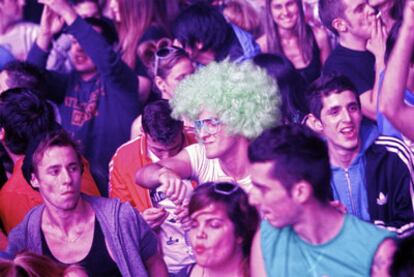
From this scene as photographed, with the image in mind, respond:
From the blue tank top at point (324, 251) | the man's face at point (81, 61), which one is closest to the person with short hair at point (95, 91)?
the man's face at point (81, 61)

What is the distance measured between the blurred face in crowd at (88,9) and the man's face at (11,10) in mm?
319

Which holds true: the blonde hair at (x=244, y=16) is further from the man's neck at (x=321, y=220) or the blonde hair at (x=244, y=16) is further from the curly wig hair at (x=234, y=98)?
the man's neck at (x=321, y=220)

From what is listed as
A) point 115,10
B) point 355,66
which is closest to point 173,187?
point 355,66

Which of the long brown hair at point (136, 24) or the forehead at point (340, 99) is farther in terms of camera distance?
the long brown hair at point (136, 24)

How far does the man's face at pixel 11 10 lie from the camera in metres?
4.81

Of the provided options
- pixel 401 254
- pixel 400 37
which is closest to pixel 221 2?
pixel 400 37

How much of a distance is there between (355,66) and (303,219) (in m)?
1.09

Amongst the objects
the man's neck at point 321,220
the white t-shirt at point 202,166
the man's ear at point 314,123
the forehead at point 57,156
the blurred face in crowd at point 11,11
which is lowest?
the man's neck at point 321,220

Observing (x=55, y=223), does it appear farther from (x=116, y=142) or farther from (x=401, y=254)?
(x=401, y=254)

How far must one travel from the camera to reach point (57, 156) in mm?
3297

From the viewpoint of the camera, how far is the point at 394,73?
135 inches

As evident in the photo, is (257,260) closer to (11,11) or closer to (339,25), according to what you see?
(339,25)

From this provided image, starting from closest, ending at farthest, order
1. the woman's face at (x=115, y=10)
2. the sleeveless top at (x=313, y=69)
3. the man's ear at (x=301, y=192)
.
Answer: the man's ear at (x=301, y=192) < the sleeveless top at (x=313, y=69) < the woman's face at (x=115, y=10)

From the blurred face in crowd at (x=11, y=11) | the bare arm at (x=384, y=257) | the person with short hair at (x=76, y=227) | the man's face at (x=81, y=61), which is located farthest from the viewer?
the blurred face in crowd at (x=11, y=11)
